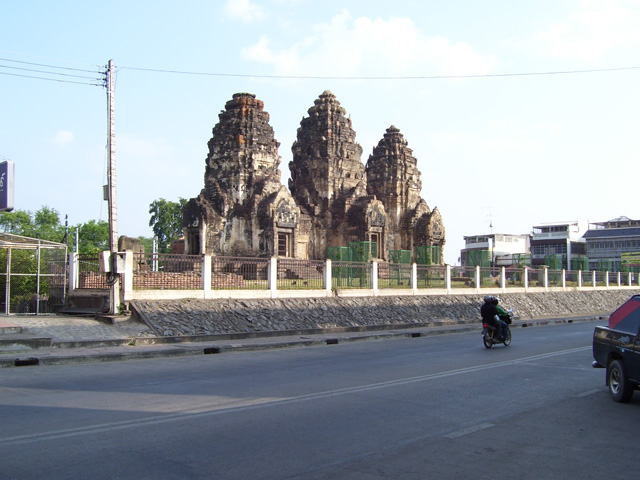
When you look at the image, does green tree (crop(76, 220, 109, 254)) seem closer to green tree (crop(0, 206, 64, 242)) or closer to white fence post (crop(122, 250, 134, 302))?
green tree (crop(0, 206, 64, 242))

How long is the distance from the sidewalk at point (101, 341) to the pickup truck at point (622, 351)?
909 centimetres

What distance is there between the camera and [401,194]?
4516 cm

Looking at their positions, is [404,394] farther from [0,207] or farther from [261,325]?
[0,207]

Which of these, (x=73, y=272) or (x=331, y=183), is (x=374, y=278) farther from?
(x=331, y=183)

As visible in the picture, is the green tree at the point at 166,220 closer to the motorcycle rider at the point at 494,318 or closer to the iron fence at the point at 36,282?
A: the iron fence at the point at 36,282

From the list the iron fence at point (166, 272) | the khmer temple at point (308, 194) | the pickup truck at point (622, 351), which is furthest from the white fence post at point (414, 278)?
the pickup truck at point (622, 351)

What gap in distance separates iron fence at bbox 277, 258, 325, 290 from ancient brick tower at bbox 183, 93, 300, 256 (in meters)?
11.3

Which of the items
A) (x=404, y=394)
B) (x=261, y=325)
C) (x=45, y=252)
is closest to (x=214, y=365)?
(x=404, y=394)

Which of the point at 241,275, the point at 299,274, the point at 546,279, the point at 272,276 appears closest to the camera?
the point at 241,275

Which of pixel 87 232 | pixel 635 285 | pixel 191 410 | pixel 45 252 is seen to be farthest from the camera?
pixel 87 232

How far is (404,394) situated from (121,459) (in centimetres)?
439

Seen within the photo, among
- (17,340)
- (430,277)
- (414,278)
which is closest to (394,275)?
(414,278)

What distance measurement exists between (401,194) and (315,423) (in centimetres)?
3948

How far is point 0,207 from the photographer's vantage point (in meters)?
15.4
